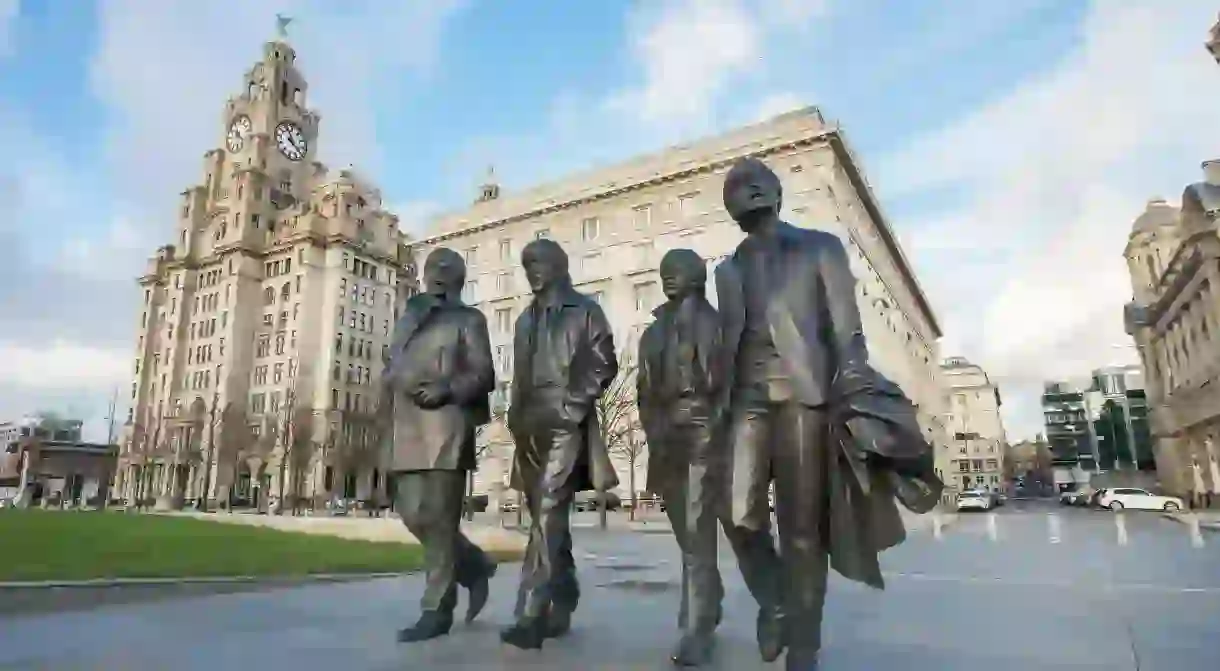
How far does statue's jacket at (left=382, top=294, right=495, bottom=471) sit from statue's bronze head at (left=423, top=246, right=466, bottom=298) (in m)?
0.10

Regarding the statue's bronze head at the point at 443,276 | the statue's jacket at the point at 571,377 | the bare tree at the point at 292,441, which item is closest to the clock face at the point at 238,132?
the bare tree at the point at 292,441

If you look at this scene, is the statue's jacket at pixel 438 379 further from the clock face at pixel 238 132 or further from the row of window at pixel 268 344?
the clock face at pixel 238 132

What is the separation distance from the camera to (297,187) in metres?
95.8

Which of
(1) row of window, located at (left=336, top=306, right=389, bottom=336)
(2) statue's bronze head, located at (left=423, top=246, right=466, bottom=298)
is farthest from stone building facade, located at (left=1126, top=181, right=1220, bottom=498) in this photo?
(1) row of window, located at (left=336, top=306, right=389, bottom=336)

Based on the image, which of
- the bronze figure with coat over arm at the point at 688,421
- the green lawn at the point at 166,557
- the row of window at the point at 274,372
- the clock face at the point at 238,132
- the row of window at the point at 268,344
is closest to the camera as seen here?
the bronze figure with coat over arm at the point at 688,421

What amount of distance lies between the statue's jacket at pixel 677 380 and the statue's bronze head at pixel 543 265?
91cm

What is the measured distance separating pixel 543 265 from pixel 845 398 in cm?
274

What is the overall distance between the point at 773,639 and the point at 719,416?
1.29m

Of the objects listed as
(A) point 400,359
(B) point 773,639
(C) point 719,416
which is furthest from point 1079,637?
(A) point 400,359

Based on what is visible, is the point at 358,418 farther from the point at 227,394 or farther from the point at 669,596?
the point at 669,596

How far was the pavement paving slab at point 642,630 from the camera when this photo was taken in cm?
434

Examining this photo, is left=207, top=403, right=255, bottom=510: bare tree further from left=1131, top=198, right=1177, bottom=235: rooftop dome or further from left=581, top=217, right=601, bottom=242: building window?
left=1131, top=198, right=1177, bottom=235: rooftop dome

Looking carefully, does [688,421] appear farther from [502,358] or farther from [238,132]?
[238,132]

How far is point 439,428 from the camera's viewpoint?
5453 millimetres
